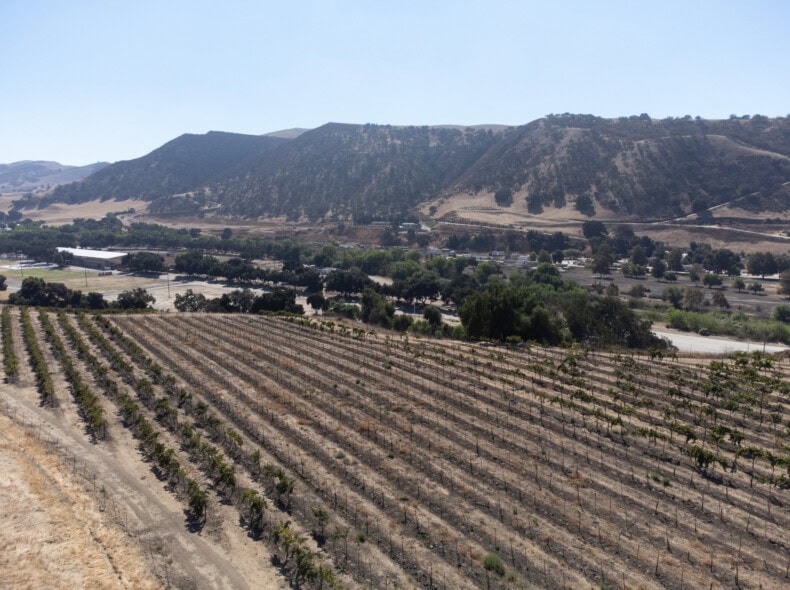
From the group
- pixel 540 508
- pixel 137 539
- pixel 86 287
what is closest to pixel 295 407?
pixel 137 539

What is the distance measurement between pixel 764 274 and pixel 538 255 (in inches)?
1759

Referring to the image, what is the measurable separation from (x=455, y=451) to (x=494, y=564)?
8424 millimetres

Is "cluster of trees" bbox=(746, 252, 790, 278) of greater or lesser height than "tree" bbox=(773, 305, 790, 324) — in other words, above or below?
above

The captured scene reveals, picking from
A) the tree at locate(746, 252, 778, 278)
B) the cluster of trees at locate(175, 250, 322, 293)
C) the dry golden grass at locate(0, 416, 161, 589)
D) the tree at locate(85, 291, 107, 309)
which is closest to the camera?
the dry golden grass at locate(0, 416, 161, 589)

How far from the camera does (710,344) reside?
59.0 m

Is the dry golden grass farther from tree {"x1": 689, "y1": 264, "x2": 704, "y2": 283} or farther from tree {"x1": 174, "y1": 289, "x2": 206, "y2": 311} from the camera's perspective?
tree {"x1": 689, "y1": 264, "x2": 704, "y2": 283}

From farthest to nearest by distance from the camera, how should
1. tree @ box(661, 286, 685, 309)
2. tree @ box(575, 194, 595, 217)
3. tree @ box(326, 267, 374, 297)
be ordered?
tree @ box(575, 194, 595, 217) < tree @ box(326, 267, 374, 297) < tree @ box(661, 286, 685, 309)

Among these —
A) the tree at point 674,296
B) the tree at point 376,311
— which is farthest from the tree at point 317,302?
the tree at point 674,296

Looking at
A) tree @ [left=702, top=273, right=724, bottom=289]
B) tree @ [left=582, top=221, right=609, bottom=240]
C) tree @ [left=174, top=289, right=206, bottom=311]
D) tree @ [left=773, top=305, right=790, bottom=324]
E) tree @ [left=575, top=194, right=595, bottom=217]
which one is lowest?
tree @ [left=773, top=305, right=790, bottom=324]

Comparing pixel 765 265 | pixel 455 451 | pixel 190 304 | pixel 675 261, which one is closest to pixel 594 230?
pixel 675 261

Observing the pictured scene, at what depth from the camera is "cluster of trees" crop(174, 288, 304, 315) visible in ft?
216

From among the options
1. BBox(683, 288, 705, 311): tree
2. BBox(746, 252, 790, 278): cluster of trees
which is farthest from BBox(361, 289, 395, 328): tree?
BBox(746, 252, 790, 278): cluster of trees

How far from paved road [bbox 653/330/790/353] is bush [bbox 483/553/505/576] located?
4559 cm

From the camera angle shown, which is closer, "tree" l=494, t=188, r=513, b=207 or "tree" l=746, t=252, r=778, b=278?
→ "tree" l=746, t=252, r=778, b=278
